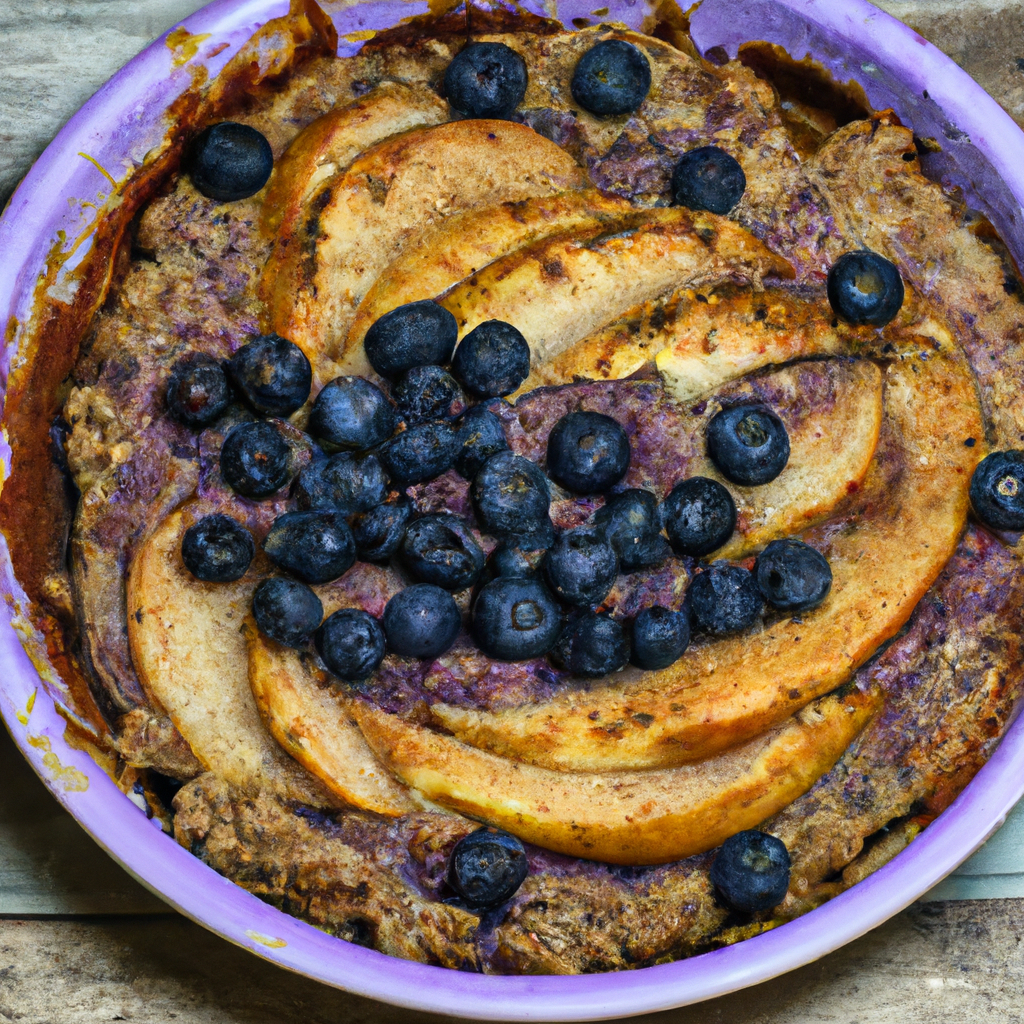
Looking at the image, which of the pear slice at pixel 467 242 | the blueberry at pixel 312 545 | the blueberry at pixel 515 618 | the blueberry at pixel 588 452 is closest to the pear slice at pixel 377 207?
the pear slice at pixel 467 242

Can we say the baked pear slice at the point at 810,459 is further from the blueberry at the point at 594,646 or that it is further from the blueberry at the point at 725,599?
the blueberry at the point at 594,646

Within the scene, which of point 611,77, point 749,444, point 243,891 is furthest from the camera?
point 611,77

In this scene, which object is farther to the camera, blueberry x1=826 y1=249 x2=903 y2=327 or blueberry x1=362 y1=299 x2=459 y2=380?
blueberry x1=826 y1=249 x2=903 y2=327

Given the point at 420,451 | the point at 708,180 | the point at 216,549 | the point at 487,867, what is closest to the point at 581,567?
the point at 420,451

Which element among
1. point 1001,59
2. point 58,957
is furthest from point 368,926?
→ point 1001,59

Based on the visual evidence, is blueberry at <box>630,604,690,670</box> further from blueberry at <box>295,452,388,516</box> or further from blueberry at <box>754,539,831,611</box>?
blueberry at <box>295,452,388,516</box>

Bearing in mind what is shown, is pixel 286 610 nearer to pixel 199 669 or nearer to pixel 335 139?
pixel 199 669

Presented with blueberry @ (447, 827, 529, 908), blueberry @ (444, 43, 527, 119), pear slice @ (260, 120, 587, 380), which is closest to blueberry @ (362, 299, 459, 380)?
pear slice @ (260, 120, 587, 380)
